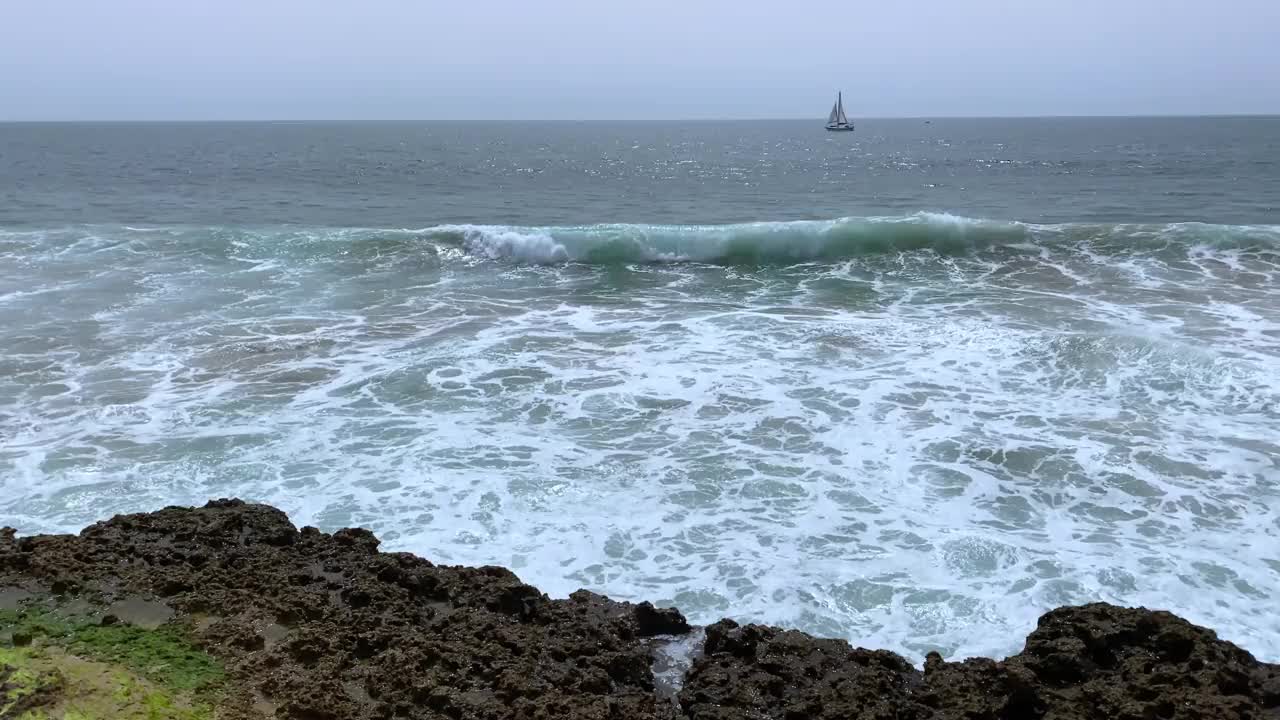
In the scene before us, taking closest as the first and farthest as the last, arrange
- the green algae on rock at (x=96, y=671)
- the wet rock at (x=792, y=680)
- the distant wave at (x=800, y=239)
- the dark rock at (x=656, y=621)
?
the green algae on rock at (x=96, y=671) → the wet rock at (x=792, y=680) → the dark rock at (x=656, y=621) → the distant wave at (x=800, y=239)

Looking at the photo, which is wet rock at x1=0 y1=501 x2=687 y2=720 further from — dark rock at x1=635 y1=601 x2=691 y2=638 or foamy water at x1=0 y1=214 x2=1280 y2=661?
foamy water at x1=0 y1=214 x2=1280 y2=661

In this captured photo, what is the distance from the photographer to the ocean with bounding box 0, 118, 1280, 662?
19.1 feet

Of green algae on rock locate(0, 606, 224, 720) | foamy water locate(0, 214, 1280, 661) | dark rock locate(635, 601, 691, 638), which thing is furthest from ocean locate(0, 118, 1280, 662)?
green algae on rock locate(0, 606, 224, 720)

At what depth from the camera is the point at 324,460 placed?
7.36 meters

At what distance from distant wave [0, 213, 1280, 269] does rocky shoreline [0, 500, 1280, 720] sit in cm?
1365

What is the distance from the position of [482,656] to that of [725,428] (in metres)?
4.54

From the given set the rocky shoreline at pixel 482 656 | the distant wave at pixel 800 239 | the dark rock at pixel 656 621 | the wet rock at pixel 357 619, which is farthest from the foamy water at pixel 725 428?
the distant wave at pixel 800 239

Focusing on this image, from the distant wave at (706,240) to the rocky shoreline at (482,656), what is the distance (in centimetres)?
1365

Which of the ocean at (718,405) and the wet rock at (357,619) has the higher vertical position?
the wet rock at (357,619)

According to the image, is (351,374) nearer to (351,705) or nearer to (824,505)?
(824,505)

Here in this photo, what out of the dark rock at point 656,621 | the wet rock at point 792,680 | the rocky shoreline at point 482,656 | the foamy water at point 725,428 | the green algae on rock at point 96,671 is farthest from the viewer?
the foamy water at point 725,428

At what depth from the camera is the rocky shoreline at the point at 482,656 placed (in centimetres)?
362

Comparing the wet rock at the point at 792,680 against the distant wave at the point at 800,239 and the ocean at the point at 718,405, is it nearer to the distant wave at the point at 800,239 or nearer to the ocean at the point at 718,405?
the ocean at the point at 718,405

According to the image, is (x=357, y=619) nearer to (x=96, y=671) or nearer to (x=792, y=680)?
(x=96, y=671)
